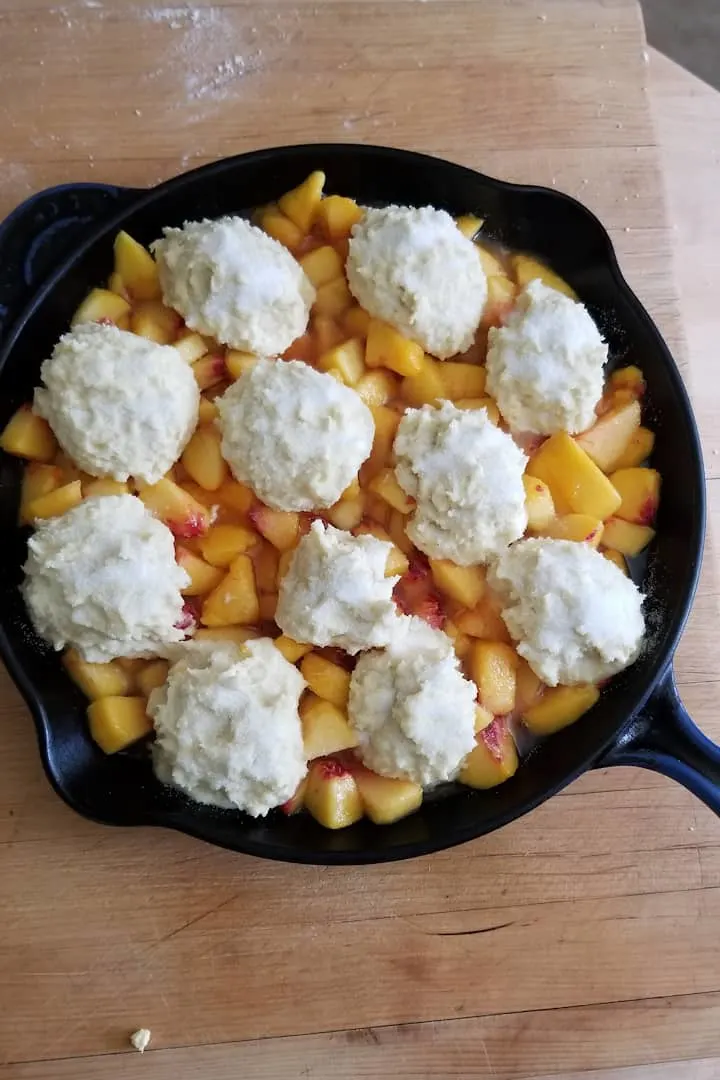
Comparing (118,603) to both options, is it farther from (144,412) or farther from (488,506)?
(488,506)

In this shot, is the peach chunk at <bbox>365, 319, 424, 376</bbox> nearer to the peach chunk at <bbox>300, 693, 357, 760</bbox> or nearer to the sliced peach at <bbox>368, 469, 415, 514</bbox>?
the sliced peach at <bbox>368, 469, 415, 514</bbox>

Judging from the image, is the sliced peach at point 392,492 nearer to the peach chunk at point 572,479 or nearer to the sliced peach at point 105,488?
the peach chunk at point 572,479

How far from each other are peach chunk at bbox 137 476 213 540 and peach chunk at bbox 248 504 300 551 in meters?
0.08

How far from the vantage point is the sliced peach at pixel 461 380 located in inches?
63.3

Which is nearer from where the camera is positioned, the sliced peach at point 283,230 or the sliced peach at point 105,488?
the sliced peach at point 105,488

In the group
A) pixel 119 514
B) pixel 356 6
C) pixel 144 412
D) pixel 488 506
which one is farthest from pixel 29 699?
pixel 356 6

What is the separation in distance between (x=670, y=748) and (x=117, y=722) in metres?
0.82

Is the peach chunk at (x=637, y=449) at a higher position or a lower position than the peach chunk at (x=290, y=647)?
higher

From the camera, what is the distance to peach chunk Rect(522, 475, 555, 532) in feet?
5.05

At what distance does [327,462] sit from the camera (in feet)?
4.80

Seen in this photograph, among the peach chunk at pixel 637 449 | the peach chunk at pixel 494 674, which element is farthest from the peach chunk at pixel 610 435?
the peach chunk at pixel 494 674

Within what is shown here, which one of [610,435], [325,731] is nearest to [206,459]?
[325,731]

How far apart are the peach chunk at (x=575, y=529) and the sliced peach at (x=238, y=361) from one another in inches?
21.0

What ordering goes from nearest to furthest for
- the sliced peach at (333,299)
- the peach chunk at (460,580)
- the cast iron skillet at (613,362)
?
the cast iron skillet at (613,362)
the peach chunk at (460,580)
the sliced peach at (333,299)
